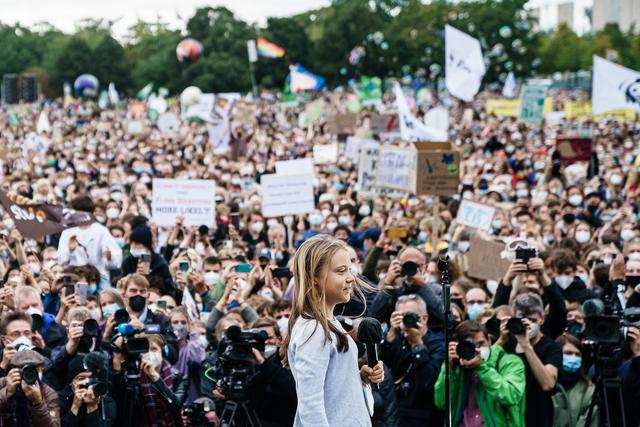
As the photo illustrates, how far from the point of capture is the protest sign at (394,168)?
16.5 metres

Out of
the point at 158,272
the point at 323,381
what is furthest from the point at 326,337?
the point at 158,272

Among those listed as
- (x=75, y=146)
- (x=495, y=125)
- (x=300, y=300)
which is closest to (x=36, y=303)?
Result: (x=300, y=300)

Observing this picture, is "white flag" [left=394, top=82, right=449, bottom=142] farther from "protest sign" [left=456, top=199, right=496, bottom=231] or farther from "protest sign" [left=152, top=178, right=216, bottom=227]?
"protest sign" [left=456, top=199, right=496, bottom=231]

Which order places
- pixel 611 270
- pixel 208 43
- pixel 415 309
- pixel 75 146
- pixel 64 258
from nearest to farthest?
pixel 415 309
pixel 611 270
pixel 64 258
pixel 75 146
pixel 208 43

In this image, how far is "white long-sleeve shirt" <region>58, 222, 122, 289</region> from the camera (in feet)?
37.2

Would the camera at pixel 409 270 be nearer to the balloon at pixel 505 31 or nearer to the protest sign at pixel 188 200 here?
the protest sign at pixel 188 200

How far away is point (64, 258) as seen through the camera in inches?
449

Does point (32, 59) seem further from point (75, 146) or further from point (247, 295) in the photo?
point (247, 295)

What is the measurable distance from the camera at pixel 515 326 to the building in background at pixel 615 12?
129 meters

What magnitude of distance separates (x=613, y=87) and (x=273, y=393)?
13.5 metres

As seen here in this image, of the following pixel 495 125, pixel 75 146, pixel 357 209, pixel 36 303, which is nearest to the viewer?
pixel 36 303

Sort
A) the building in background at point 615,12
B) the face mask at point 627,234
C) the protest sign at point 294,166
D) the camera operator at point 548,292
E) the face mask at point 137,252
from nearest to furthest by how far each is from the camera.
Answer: the camera operator at point 548,292, the face mask at point 137,252, the face mask at point 627,234, the protest sign at point 294,166, the building in background at point 615,12

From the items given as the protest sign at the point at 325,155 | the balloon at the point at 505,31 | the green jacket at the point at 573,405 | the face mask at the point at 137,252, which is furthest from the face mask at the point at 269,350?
the balloon at the point at 505,31

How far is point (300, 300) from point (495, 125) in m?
33.8
